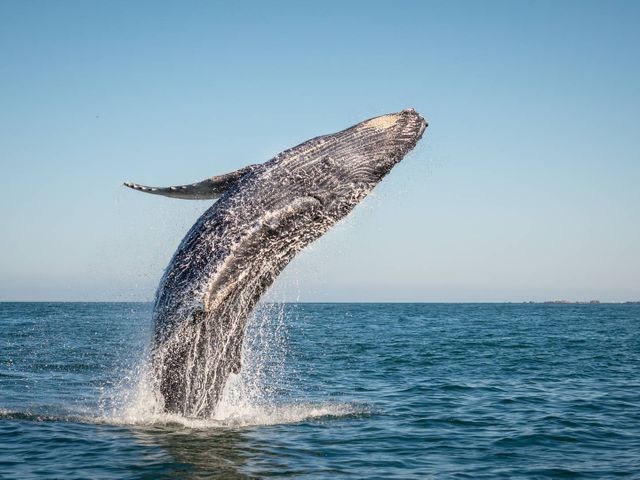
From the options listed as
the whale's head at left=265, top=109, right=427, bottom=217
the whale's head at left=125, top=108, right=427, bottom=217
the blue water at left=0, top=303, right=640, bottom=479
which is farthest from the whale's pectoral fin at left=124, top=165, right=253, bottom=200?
the blue water at left=0, top=303, right=640, bottom=479

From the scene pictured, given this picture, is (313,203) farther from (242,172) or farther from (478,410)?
(478,410)

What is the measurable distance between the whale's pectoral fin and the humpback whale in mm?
13

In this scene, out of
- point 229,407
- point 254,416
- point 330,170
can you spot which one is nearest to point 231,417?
point 254,416

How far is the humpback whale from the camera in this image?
31.5 feet

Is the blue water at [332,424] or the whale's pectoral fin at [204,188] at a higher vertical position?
the whale's pectoral fin at [204,188]

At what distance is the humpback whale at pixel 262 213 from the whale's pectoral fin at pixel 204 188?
0.01m

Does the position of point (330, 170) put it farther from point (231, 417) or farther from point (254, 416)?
point (254, 416)

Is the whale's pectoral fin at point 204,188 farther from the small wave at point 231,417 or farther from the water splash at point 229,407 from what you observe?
the small wave at point 231,417

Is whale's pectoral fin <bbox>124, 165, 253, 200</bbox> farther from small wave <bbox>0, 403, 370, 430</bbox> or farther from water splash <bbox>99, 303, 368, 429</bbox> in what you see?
small wave <bbox>0, 403, 370, 430</bbox>

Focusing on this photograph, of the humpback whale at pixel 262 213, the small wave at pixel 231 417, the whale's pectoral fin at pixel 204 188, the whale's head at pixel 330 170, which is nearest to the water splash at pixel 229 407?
the small wave at pixel 231 417

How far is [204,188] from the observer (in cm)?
997

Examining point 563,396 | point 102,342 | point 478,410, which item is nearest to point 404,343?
point 102,342

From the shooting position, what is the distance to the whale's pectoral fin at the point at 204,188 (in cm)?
988

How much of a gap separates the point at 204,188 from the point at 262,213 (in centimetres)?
94
